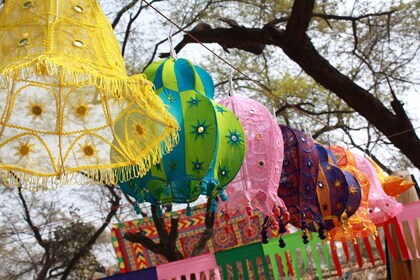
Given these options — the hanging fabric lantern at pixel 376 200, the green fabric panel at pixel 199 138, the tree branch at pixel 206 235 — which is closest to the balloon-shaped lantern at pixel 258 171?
the green fabric panel at pixel 199 138

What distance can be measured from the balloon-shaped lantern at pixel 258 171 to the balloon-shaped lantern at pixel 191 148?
0.33 metres

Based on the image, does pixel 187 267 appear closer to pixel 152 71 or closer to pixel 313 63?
pixel 313 63

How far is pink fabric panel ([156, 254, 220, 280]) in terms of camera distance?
5.83m

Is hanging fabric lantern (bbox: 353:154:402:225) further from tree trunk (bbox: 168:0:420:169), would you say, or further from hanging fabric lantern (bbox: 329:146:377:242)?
tree trunk (bbox: 168:0:420:169)

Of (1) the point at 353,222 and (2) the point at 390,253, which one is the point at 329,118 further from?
(1) the point at 353,222

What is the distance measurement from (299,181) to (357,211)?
41.4 inches

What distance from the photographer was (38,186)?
9.16ft

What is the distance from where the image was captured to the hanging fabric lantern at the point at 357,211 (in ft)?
17.2

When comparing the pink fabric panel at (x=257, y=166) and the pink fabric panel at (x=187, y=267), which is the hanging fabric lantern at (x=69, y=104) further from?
the pink fabric panel at (x=187, y=267)

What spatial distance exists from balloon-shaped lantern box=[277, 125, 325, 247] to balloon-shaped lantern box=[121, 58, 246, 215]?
0.94 meters

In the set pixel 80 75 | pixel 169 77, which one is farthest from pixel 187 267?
pixel 80 75

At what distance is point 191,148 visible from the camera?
3.37m

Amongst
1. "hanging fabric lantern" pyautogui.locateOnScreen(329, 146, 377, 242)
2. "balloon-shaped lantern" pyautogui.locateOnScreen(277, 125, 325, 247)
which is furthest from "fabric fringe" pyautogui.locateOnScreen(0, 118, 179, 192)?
"hanging fabric lantern" pyautogui.locateOnScreen(329, 146, 377, 242)

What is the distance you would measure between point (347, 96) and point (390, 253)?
1585mm
